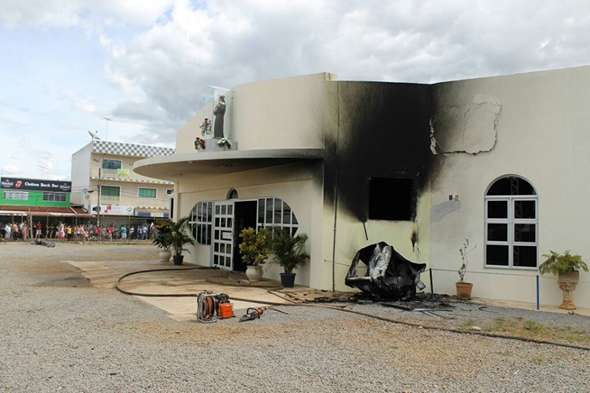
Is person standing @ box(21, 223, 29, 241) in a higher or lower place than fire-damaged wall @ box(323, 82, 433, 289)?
lower

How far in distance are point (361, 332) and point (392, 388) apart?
9.25 ft

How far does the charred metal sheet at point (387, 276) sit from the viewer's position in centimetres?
1163

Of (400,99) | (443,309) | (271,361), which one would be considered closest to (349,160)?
(400,99)

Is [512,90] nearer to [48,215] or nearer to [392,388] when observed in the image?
[392,388]

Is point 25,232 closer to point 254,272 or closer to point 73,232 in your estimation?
point 73,232

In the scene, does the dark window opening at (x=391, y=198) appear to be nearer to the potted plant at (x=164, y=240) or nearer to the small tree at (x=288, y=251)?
the small tree at (x=288, y=251)

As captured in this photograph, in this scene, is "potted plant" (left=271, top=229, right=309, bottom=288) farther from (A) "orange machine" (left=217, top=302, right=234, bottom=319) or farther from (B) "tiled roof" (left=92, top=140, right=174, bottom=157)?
(B) "tiled roof" (left=92, top=140, right=174, bottom=157)

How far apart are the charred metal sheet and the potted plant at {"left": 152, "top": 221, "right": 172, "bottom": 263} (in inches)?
372

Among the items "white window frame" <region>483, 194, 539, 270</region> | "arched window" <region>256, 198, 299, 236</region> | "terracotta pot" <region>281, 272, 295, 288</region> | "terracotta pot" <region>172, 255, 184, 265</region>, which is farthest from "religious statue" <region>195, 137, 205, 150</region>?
"white window frame" <region>483, 194, 539, 270</region>

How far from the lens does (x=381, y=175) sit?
43.3 feet

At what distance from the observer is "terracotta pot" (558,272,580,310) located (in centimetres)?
1120

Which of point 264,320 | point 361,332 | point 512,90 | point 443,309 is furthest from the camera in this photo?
point 512,90

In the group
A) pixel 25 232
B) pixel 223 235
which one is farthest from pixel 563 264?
pixel 25 232

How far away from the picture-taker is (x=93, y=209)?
5166cm
